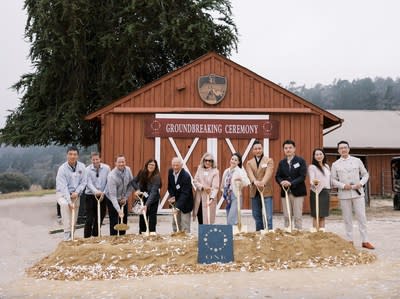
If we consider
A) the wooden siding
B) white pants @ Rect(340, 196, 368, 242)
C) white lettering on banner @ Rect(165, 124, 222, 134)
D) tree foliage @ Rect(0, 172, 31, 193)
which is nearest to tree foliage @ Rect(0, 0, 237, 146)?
the wooden siding

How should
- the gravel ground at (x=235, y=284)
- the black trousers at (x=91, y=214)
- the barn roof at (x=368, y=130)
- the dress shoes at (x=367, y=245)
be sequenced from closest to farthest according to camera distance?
the gravel ground at (x=235, y=284), the dress shoes at (x=367, y=245), the black trousers at (x=91, y=214), the barn roof at (x=368, y=130)

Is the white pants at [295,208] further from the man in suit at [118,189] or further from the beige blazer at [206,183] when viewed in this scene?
A: the man in suit at [118,189]

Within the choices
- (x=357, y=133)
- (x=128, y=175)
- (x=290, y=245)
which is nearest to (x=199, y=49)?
(x=357, y=133)

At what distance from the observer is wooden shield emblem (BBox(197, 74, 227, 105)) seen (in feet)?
44.9

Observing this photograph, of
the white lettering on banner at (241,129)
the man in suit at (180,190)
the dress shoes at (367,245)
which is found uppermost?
the white lettering on banner at (241,129)

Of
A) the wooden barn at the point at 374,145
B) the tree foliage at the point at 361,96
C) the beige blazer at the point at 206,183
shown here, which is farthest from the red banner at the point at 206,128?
the tree foliage at the point at 361,96

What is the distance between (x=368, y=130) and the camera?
26.0 meters

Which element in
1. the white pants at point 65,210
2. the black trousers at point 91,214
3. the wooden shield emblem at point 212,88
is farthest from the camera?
the wooden shield emblem at point 212,88

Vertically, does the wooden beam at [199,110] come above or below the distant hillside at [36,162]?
below

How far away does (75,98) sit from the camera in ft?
66.5

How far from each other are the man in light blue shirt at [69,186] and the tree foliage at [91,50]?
11774 millimetres

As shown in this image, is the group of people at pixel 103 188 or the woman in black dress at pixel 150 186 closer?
the group of people at pixel 103 188

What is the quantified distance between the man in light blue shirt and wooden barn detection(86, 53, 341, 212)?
5707 millimetres

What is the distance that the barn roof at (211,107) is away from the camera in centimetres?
1356
